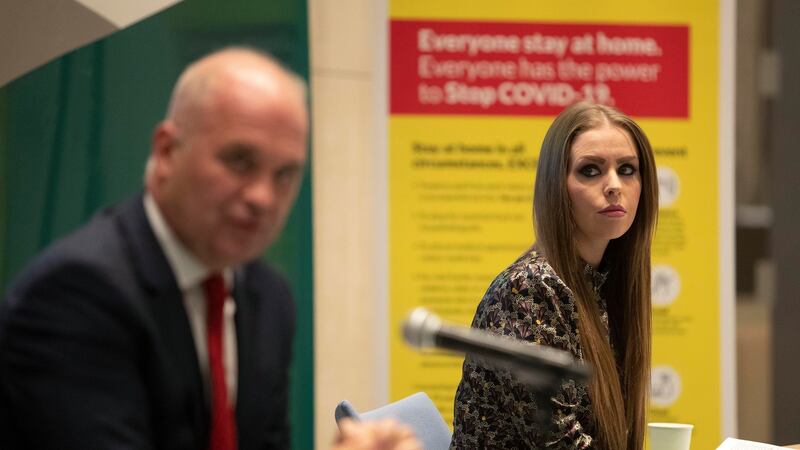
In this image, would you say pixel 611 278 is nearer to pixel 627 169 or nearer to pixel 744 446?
pixel 627 169

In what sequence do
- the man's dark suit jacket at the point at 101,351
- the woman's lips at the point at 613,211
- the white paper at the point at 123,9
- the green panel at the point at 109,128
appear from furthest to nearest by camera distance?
1. the white paper at the point at 123,9
2. the green panel at the point at 109,128
3. the woman's lips at the point at 613,211
4. the man's dark suit jacket at the point at 101,351

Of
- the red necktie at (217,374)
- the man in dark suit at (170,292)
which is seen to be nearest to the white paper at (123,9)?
the man in dark suit at (170,292)

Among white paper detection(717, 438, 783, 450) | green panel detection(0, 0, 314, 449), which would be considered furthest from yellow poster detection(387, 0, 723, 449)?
white paper detection(717, 438, 783, 450)

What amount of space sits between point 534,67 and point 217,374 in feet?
13.3

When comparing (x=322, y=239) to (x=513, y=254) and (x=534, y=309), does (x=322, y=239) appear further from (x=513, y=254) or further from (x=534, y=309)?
(x=534, y=309)

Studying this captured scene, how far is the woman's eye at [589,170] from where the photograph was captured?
121 inches

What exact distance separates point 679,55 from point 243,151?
14.3ft

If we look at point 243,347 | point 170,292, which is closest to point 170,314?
point 170,292

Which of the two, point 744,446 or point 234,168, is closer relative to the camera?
point 234,168

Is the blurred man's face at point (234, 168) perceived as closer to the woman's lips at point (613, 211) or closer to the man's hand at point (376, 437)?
the man's hand at point (376, 437)

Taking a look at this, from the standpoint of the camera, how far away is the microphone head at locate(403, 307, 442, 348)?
146 cm

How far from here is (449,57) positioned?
5195 mm

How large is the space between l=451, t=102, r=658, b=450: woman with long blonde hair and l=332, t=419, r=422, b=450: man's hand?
4.29 feet

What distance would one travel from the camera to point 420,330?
146 centimetres
